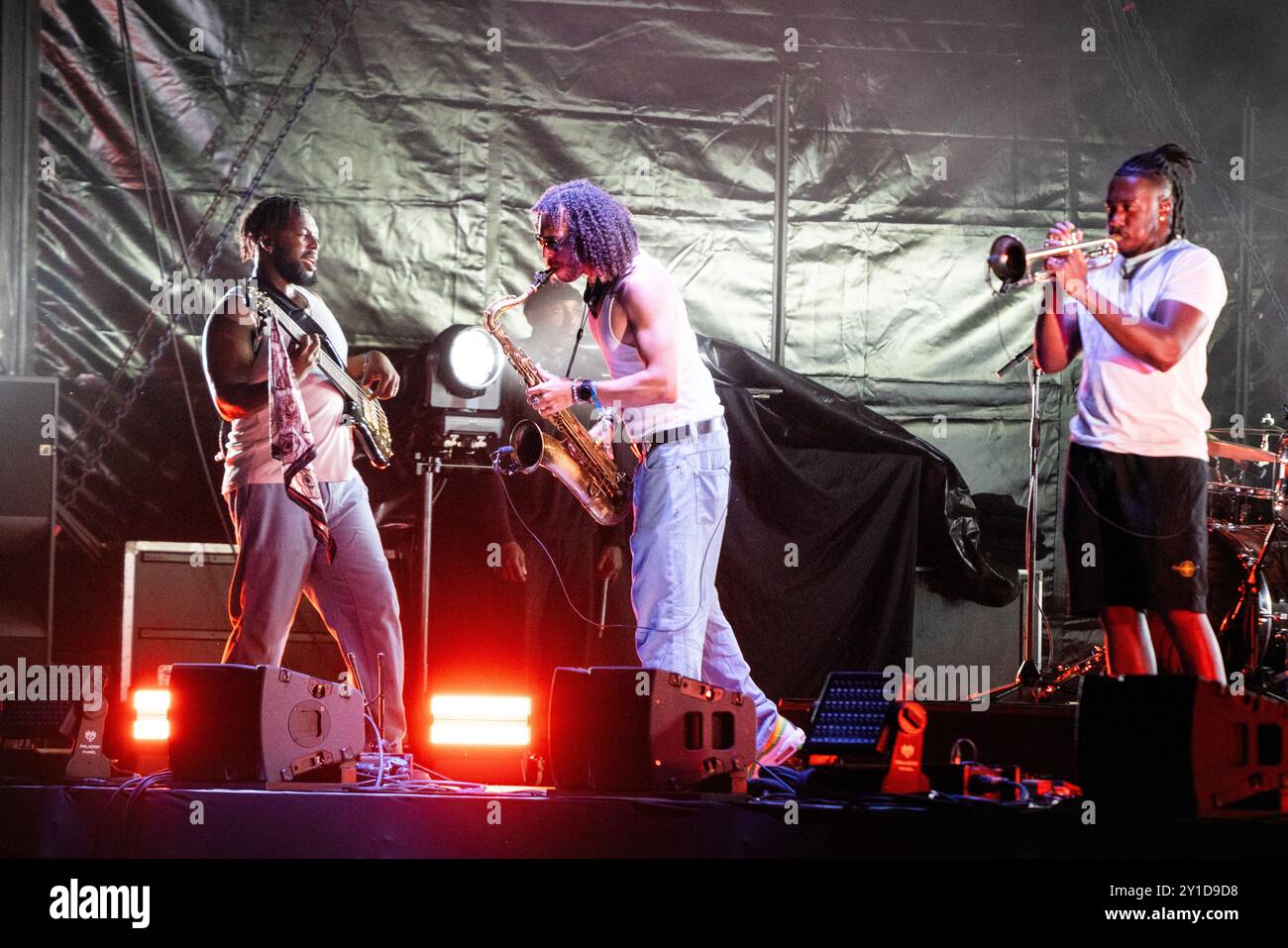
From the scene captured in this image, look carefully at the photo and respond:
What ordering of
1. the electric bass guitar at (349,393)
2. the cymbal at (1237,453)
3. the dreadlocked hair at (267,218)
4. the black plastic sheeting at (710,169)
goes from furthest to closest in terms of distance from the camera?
the black plastic sheeting at (710,169) < the cymbal at (1237,453) < the dreadlocked hair at (267,218) < the electric bass guitar at (349,393)

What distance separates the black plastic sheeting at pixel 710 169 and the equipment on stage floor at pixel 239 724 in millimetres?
3452

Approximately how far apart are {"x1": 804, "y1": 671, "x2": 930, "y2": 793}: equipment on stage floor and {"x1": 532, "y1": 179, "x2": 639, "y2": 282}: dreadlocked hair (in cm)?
164

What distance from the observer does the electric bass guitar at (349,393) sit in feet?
17.0

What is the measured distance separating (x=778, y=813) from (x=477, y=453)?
3.30m

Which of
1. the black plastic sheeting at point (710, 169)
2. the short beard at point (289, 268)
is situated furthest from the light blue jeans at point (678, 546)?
the black plastic sheeting at point (710, 169)

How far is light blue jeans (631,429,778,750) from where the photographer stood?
4594mm

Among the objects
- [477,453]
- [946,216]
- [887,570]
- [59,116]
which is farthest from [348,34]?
[887,570]

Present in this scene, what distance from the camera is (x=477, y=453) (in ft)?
21.7

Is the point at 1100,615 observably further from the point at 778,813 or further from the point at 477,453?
the point at 477,453

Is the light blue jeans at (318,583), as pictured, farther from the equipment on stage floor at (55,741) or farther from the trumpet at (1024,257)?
the trumpet at (1024,257)

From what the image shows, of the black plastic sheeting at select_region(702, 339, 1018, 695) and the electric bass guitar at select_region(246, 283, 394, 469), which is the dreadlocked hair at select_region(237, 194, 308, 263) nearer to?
the electric bass guitar at select_region(246, 283, 394, 469)

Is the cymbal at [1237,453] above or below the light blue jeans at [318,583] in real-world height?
above

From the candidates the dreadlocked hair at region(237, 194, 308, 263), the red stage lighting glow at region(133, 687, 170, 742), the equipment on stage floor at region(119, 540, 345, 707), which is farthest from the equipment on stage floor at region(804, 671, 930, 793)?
the equipment on stage floor at region(119, 540, 345, 707)
